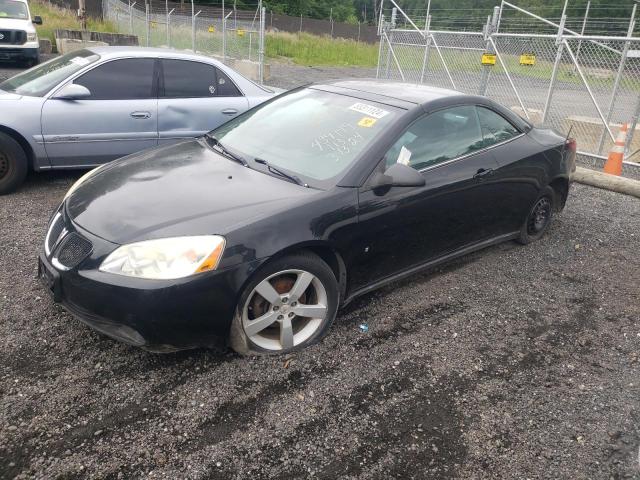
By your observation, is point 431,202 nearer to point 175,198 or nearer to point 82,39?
point 175,198

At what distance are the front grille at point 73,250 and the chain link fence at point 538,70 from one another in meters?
6.14

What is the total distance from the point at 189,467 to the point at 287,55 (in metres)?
27.9

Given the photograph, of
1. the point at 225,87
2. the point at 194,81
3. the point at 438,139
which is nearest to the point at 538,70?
the point at 225,87

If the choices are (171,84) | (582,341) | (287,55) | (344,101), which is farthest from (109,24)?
(582,341)

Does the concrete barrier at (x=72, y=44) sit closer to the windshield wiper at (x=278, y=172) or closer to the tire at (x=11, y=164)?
the tire at (x=11, y=164)

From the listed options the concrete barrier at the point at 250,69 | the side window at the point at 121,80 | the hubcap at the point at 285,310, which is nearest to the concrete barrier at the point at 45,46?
the concrete barrier at the point at 250,69

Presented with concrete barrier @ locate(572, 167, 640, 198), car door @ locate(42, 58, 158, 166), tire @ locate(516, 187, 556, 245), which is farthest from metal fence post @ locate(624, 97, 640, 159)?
car door @ locate(42, 58, 158, 166)

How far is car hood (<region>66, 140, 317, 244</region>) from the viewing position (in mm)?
2828

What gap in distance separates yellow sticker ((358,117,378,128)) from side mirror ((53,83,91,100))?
10.5ft

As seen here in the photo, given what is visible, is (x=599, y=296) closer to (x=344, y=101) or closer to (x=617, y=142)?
(x=344, y=101)

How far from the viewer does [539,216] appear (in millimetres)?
5016

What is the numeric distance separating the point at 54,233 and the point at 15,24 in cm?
1284

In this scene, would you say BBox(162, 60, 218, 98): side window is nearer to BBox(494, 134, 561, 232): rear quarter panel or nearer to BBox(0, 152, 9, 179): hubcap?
BBox(0, 152, 9, 179): hubcap

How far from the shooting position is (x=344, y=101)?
393cm
